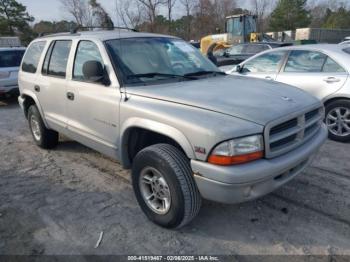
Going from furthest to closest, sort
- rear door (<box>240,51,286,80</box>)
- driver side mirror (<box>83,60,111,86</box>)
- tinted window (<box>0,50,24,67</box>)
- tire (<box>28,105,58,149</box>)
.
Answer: tinted window (<box>0,50,24,67</box>), rear door (<box>240,51,286,80</box>), tire (<box>28,105,58,149</box>), driver side mirror (<box>83,60,111,86</box>)

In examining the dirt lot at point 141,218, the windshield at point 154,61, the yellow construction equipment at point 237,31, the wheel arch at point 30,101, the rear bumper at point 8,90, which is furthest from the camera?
the yellow construction equipment at point 237,31

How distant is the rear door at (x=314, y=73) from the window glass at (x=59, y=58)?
3674 millimetres

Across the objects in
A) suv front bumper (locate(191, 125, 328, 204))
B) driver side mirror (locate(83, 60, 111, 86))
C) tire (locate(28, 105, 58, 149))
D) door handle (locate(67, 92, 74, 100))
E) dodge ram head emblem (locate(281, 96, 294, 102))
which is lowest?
tire (locate(28, 105, 58, 149))

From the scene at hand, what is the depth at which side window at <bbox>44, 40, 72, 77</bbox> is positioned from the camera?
14.0 feet

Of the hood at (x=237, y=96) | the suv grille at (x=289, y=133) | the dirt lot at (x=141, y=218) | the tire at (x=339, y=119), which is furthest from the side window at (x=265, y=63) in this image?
the suv grille at (x=289, y=133)

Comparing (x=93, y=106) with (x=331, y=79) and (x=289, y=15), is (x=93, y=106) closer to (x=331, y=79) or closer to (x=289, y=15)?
(x=331, y=79)

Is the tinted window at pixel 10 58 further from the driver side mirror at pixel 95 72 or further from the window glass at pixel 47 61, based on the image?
the driver side mirror at pixel 95 72

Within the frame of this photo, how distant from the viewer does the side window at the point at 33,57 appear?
16.4 ft

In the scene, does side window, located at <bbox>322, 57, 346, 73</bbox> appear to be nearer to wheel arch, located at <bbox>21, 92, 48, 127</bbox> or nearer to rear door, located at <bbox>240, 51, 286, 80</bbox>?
rear door, located at <bbox>240, 51, 286, 80</bbox>

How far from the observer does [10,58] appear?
9898 millimetres

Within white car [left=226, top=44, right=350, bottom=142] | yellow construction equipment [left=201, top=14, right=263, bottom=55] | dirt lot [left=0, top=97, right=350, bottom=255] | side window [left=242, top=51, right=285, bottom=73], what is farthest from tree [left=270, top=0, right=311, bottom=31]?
dirt lot [left=0, top=97, right=350, bottom=255]

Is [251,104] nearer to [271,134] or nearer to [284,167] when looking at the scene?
[271,134]

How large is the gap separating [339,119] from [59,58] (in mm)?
4383

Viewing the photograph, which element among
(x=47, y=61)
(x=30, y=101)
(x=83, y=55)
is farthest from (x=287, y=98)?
(x=30, y=101)
